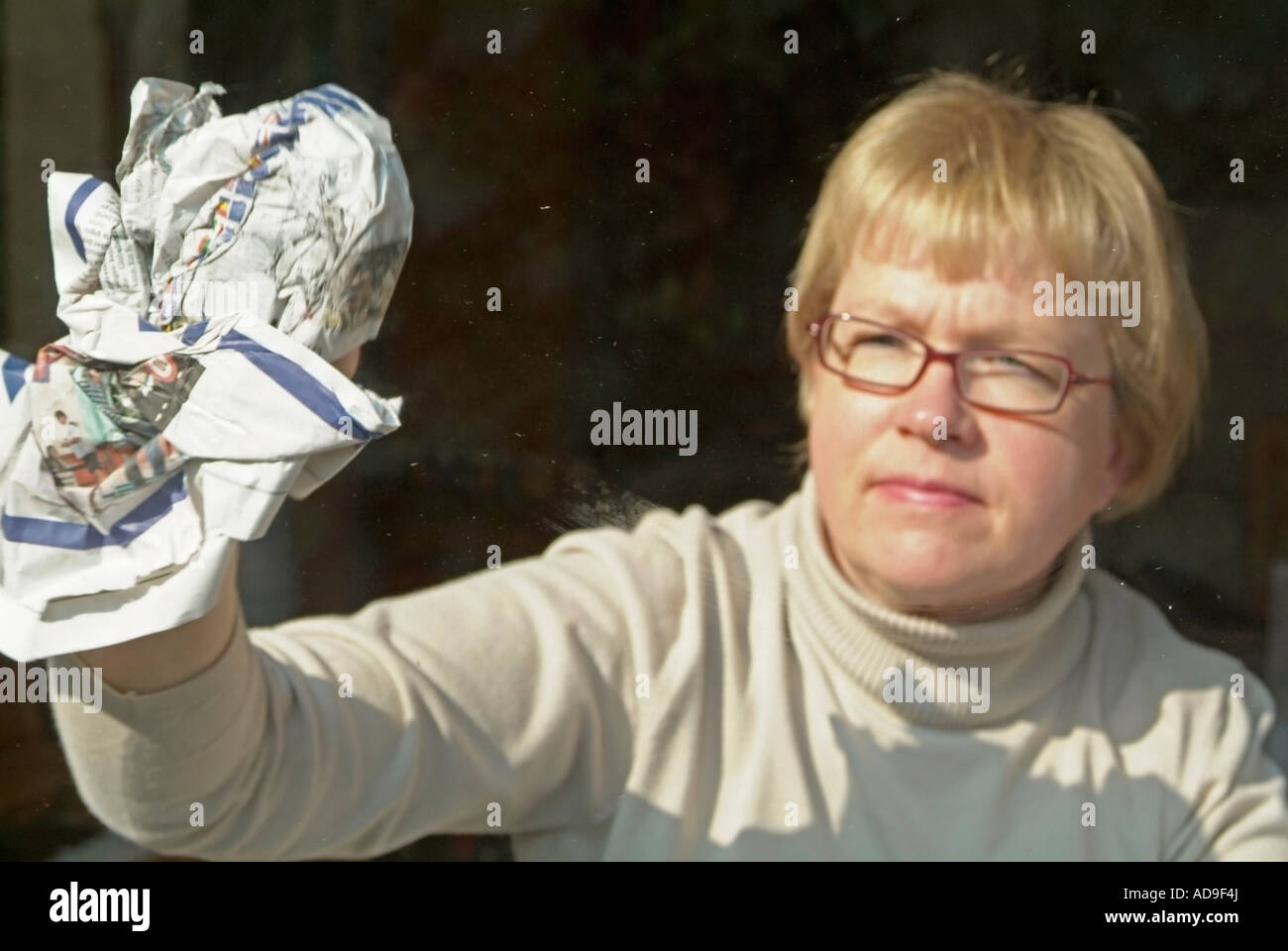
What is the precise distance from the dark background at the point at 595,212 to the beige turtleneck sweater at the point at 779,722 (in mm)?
83

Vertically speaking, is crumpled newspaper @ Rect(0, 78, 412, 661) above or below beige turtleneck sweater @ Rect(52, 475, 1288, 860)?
above

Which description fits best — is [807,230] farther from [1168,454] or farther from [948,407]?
[1168,454]

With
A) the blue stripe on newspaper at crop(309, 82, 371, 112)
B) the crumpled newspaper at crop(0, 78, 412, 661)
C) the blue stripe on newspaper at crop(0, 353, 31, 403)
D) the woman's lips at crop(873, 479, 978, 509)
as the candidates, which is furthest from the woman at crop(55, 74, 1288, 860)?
the blue stripe on newspaper at crop(309, 82, 371, 112)

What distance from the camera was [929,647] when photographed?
166 centimetres

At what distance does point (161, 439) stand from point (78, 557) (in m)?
0.14

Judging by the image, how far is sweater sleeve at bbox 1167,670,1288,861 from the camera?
1.68 m

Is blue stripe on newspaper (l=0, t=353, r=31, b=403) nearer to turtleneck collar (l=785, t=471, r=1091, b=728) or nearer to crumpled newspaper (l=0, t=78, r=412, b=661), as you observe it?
crumpled newspaper (l=0, t=78, r=412, b=661)

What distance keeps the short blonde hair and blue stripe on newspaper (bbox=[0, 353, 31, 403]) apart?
2.75 feet

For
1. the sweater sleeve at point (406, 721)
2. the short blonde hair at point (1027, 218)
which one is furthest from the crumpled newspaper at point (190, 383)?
the short blonde hair at point (1027, 218)

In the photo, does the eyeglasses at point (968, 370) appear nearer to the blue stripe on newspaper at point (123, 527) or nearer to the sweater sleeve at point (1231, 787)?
the sweater sleeve at point (1231, 787)

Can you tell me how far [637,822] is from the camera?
5.45ft

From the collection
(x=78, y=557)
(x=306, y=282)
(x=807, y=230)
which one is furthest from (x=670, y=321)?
(x=78, y=557)

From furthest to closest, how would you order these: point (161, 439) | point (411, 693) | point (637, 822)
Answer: point (637, 822) < point (411, 693) < point (161, 439)

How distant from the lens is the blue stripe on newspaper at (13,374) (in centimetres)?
143
